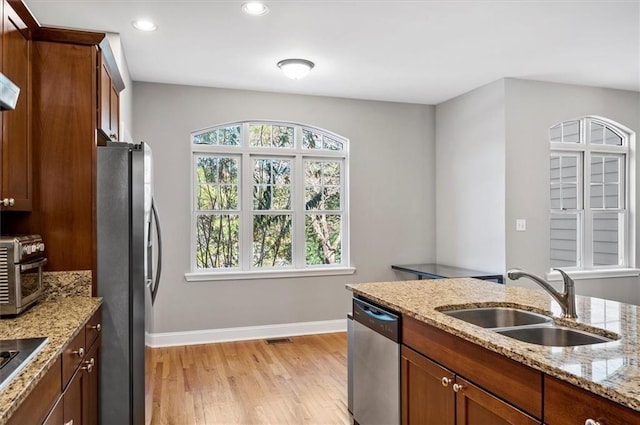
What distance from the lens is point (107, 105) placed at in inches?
107

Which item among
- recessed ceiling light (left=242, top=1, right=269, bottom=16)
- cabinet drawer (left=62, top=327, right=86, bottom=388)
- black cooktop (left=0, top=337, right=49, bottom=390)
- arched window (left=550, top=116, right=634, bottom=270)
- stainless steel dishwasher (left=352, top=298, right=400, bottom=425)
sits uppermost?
recessed ceiling light (left=242, top=1, right=269, bottom=16)

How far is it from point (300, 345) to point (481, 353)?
3.13 meters

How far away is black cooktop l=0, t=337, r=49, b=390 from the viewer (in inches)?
51.7

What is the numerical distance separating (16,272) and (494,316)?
2238mm

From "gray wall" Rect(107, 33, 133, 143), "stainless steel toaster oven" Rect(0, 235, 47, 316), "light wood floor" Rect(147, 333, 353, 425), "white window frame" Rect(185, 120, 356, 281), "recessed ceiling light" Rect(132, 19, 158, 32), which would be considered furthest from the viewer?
"white window frame" Rect(185, 120, 356, 281)

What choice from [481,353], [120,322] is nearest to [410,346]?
[481,353]

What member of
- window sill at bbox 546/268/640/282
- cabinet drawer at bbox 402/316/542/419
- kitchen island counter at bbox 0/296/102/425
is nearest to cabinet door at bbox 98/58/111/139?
kitchen island counter at bbox 0/296/102/425

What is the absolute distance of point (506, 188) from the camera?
4.40 m

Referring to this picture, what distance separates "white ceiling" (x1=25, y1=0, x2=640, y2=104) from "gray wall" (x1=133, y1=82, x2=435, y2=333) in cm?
26

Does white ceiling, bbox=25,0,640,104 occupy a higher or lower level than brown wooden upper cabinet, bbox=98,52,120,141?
higher

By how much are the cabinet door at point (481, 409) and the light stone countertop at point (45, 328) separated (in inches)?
57.1

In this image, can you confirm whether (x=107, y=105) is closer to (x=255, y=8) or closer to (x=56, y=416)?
(x=255, y=8)

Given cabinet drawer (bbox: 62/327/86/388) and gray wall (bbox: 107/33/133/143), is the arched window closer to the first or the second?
gray wall (bbox: 107/33/133/143)

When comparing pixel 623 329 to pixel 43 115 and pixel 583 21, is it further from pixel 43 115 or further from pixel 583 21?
pixel 43 115
